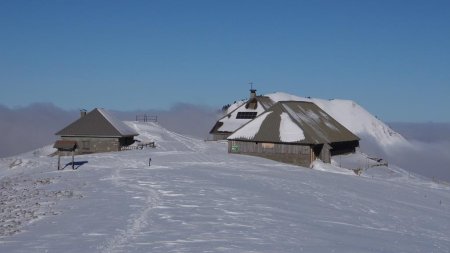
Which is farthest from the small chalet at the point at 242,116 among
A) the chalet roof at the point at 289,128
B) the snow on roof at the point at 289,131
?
the snow on roof at the point at 289,131

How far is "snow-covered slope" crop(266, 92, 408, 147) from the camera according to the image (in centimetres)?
10744

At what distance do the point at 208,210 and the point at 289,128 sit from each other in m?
30.7

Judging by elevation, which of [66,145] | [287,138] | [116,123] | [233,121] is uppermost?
[233,121]

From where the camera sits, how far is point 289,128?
163 feet

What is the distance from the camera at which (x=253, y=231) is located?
16.1m

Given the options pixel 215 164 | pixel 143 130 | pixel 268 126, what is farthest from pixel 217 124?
pixel 215 164

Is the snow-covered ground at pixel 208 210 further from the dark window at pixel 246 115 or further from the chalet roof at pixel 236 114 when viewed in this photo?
the chalet roof at pixel 236 114

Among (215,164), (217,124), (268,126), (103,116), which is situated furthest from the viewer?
(217,124)

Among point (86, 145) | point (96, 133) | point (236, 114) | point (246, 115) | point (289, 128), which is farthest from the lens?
point (236, 114)

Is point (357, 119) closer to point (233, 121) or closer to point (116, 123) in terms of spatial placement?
point (233, 121)

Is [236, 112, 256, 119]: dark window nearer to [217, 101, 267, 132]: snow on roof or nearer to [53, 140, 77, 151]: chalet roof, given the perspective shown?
[217, 101, 267, 132]: snow on roof

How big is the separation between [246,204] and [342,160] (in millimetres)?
32589

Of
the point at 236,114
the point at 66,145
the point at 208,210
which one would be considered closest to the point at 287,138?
the point at 66,145

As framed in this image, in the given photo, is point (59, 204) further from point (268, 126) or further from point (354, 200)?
point (268, 126)
